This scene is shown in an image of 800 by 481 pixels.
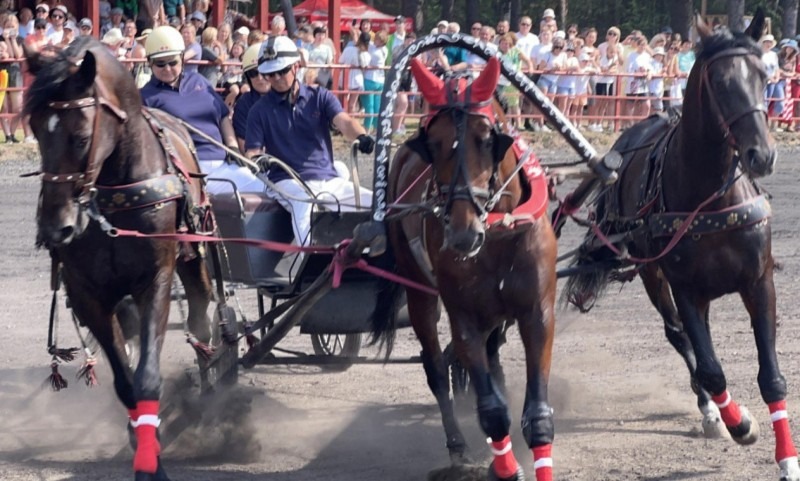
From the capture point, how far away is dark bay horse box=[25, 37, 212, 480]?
5254 mm

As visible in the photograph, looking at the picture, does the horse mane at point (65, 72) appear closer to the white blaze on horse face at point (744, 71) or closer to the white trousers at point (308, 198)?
the white trousers at point (308, 198)

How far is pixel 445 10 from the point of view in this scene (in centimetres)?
3272

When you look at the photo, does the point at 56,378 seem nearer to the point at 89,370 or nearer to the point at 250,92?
the point at 89,370

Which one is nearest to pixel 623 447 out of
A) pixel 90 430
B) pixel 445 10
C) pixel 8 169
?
pixel 90 430

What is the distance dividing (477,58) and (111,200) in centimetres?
1357

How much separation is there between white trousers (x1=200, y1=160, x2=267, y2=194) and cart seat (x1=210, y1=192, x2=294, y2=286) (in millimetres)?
112

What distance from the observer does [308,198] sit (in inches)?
269

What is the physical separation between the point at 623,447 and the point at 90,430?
2672mm

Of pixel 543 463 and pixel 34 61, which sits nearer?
pixel 543 463

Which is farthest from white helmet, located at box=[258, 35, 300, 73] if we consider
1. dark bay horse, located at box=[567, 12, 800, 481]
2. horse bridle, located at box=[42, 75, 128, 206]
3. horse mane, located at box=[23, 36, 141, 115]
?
dark bay horse, located at box=[567, 12, 800, 481]

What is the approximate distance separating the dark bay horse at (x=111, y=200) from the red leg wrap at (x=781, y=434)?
2.51 meters

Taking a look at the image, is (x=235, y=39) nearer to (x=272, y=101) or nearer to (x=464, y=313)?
(x=272, y=101)

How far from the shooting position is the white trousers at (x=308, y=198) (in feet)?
22.3

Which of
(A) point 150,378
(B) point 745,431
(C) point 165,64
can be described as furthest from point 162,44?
(B) point 745,431
